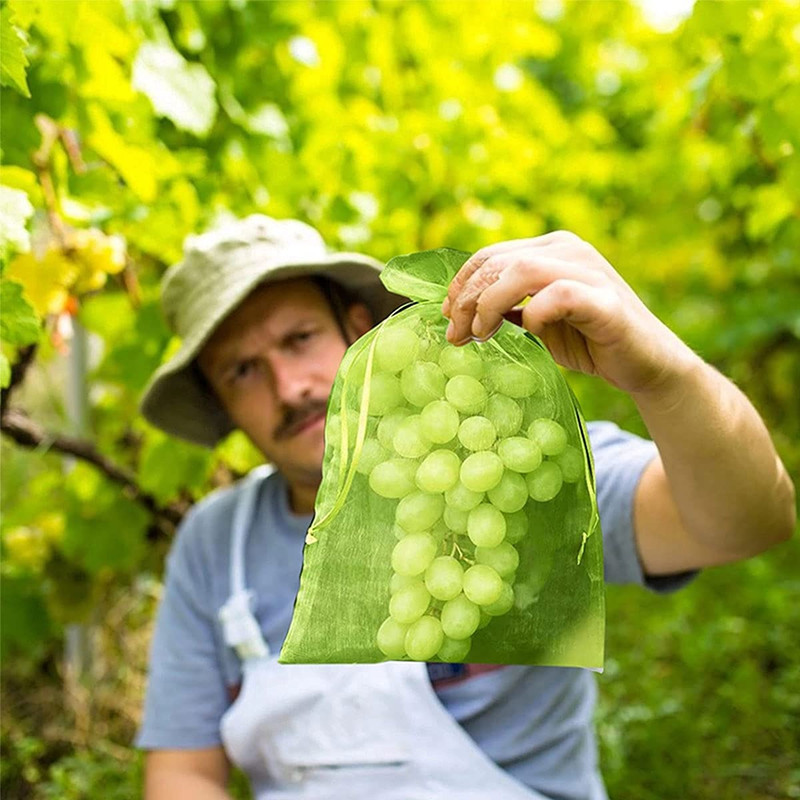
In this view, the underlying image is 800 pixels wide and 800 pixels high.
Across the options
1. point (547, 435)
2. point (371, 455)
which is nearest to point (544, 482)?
point (547, 435)

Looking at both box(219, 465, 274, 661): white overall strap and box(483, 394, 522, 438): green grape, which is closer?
box(483, 394, 522, 438): green grape

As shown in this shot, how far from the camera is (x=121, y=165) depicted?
4.77 ft

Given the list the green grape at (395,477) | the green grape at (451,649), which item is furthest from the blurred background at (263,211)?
the green grape at (451,649)

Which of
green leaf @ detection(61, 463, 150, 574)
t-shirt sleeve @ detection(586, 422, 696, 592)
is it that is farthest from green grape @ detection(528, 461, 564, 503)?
green leaf @ detection(61, 463, 150, 574)

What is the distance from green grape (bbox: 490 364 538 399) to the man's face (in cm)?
52

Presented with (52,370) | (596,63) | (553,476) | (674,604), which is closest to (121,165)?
(553,476)

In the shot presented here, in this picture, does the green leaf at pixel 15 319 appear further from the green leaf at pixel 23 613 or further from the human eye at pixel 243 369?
the green leaf at pixel 23 613

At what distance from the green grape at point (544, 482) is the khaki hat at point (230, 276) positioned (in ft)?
1.93

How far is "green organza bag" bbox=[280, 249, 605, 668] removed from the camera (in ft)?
2.65

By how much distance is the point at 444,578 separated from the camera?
805 millimetres

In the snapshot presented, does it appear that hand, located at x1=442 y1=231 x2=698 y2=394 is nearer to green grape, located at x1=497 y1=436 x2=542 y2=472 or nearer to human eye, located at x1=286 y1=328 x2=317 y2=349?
green grape, located at x1=497 y1=436 x2=542 y2=472

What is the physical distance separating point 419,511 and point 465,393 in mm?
97

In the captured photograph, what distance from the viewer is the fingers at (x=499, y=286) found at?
0.77 m

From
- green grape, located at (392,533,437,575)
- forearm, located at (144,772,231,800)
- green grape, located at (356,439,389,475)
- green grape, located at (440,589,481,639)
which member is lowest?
forearm, located at (144,772,231,800)
